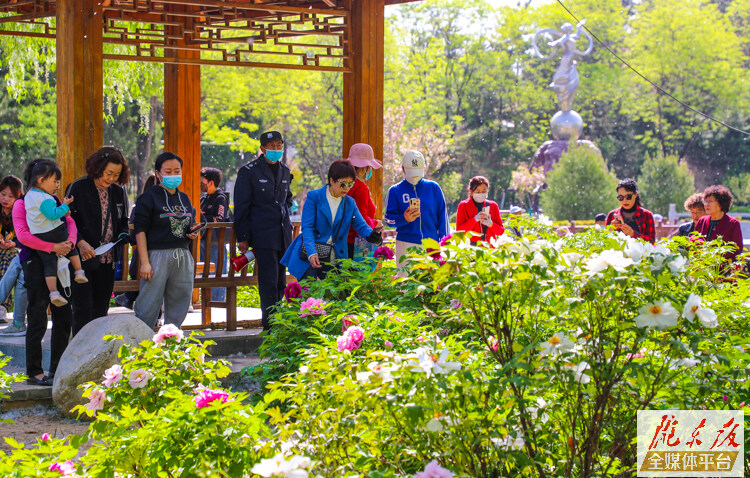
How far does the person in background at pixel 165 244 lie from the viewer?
20.0 ft

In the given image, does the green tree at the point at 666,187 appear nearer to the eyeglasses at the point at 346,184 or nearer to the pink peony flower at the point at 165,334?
the eyeglasses at the point at 346,184

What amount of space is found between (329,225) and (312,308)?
58.8 inches

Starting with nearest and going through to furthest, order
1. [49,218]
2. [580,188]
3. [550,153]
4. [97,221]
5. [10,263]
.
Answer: [49,218] < [97,221] < [10,263] < [580,188] < [550,153]

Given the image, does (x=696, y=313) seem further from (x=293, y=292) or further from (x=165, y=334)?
(x=293, y=292)

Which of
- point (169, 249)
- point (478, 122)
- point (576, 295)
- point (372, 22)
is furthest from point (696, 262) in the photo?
point (478, 122)

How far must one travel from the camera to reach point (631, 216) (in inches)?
293

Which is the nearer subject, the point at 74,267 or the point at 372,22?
the point at 74,267

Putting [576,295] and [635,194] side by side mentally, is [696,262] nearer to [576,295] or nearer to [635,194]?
[576,295]

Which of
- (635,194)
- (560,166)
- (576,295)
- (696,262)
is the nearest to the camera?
(576,295)

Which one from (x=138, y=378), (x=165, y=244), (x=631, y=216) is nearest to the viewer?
(x=138, y=378)

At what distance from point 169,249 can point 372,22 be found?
2.98m

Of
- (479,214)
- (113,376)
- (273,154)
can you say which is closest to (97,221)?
(273,154)

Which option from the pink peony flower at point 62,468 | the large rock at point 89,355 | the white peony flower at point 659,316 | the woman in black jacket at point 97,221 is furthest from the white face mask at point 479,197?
the pink peony flower at point 62,468

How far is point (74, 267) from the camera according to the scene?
573cm
